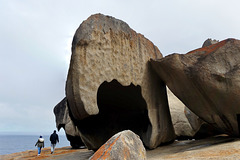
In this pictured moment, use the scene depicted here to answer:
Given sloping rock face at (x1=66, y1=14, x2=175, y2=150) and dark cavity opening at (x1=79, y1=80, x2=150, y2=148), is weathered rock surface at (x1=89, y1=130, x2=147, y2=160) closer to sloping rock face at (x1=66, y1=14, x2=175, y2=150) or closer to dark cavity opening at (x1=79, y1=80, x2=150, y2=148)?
sloping rock face at (x1=66, y1=14, x2=175, y2=150)

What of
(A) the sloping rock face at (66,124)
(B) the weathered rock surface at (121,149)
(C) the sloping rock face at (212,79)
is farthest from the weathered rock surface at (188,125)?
(B) the weathered rock surface at (121,149)

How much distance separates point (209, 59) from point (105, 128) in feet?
17.3

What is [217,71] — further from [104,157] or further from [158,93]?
[104,157]

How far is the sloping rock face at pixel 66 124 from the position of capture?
→ 47.1 feet

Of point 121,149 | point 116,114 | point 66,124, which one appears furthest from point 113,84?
point 66,124

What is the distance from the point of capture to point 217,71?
730 centimetres

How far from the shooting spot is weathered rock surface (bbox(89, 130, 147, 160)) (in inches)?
100

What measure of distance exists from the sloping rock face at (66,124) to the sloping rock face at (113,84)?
15.4 feet

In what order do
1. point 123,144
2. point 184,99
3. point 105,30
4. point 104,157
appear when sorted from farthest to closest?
point 184,99
point 105,30
point 123,144
point 104,157

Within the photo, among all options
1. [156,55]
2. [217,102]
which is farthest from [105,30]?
[217,102]

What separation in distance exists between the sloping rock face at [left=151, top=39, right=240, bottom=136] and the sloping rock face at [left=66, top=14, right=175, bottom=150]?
3.24ft

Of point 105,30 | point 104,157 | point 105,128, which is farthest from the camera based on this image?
point 105,128

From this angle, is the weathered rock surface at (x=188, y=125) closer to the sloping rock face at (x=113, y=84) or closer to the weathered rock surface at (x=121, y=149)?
the sloping rock face at (x=113, y=84)

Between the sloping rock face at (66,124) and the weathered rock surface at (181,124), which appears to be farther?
the sloping rock face at (66,124)
